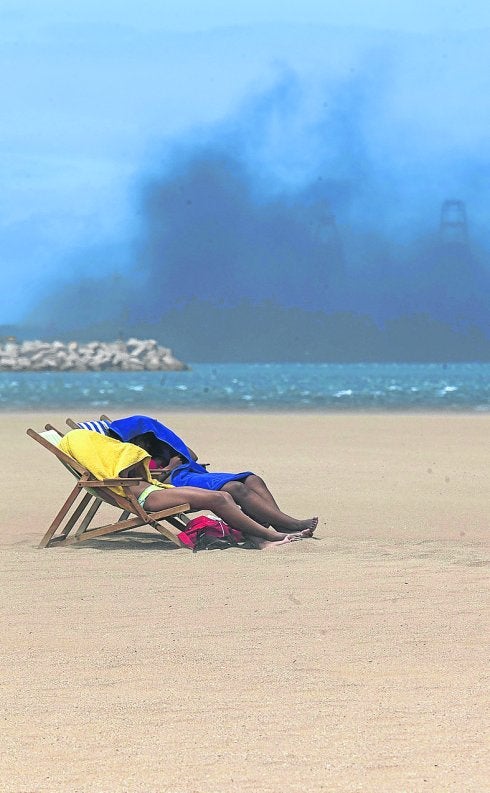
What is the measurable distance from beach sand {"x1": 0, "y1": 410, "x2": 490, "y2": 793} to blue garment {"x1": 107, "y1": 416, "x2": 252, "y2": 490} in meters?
0.49

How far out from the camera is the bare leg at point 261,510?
27.2 feet

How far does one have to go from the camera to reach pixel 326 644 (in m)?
5.54

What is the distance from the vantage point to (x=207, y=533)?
8.37m

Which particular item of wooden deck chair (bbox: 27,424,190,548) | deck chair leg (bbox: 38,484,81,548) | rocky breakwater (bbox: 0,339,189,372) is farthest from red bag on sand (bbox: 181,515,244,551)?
rocky breakwater (bbox: 0,339,189,372)

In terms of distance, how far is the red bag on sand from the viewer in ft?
27.4

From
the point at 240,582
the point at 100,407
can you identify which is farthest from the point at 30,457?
the point at 100,407

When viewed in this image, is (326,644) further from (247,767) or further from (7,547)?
(7,547)

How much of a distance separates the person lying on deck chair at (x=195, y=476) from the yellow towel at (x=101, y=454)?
11.8 inches

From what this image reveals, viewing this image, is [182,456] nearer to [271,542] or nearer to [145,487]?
[145,487]

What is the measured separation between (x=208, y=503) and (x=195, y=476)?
0.39 m

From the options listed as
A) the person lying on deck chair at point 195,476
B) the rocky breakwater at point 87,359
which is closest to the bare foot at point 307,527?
the person lying on deck chair at point 195,476

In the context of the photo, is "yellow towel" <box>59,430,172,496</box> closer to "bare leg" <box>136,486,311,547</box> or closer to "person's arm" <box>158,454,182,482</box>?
"bare leg" <box>136,486,311,547</box>

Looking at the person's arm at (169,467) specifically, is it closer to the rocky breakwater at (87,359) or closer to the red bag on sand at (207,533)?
the red bag on sand at (207,533)

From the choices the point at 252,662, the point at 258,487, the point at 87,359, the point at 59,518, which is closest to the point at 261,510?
the point at 258,487
